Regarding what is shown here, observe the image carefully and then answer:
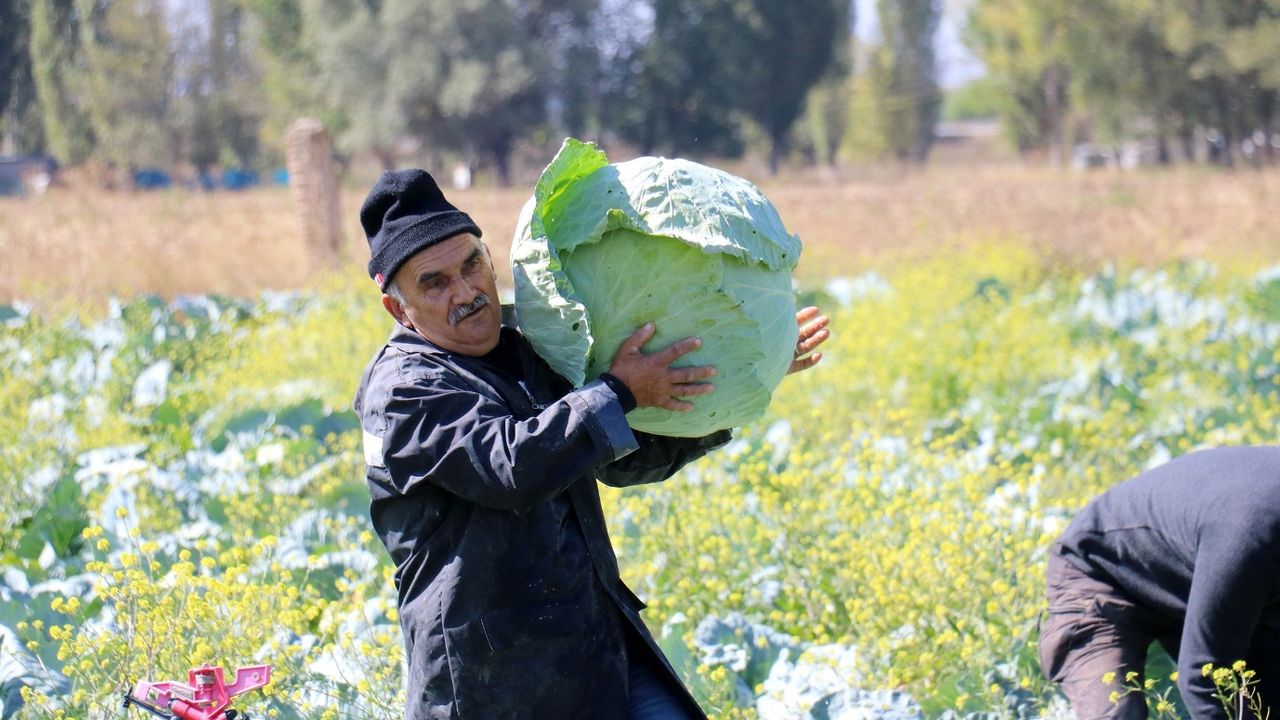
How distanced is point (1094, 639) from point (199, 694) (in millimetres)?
2238

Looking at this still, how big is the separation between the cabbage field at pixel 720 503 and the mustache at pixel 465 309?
1173mm

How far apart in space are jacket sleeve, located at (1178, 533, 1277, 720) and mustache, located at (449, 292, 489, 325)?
5.97 ft

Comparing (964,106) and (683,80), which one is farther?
(964,106)

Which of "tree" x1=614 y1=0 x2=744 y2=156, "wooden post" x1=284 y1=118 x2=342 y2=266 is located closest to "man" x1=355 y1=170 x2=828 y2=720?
"wooden post" x1=284 y1=118 x2=342 y2=266

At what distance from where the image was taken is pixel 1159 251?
13.3 meters

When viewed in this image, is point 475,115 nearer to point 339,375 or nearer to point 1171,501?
point 339,375

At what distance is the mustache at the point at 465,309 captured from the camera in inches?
89.5

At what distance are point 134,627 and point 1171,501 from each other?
2534mm

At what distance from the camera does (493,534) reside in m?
2.18

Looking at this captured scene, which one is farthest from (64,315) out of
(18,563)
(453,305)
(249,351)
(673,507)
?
(453,305)

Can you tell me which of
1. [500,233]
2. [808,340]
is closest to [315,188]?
[500,233]

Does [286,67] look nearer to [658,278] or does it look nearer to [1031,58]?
[1031,58]

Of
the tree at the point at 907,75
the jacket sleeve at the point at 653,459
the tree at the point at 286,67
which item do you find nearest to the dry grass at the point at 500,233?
the jacket sleeve at the point at 653,459

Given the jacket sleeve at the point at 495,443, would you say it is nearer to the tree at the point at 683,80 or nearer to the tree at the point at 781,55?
the tree at the point at 683,80
